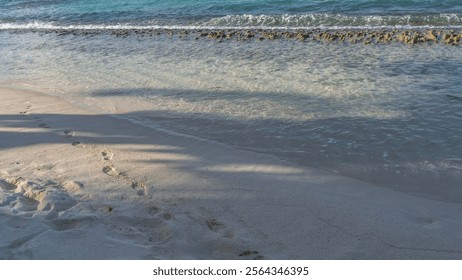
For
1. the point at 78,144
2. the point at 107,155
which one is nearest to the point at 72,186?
the point at 107,155

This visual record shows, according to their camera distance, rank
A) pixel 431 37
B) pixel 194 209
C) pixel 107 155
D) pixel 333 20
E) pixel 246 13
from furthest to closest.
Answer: pixel 246 13 < pixel 333 20 < pixel 431 37 < pixel 107 155 < pixel 194 209

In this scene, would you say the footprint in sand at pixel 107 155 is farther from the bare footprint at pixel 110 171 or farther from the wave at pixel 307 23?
the wave at pixel 307 23

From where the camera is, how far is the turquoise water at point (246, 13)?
15930 mm

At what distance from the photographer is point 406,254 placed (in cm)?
396

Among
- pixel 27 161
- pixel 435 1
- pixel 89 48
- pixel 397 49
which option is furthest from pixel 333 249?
pixel 435 1

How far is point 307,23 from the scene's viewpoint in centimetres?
1634

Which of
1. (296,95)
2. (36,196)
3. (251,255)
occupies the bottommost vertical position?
(251,255)

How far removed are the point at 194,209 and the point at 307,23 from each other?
1310 centimetres

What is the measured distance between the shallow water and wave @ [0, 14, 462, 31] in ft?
10.6

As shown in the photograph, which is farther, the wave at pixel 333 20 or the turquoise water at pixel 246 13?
the turquoise water at pixel 246 13

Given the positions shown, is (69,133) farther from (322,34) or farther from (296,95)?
(322,34)

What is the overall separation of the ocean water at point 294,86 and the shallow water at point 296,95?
3cm

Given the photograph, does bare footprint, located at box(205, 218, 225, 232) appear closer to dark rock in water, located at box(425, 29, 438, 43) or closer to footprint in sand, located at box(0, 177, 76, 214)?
footprint in sand, located at box(0, 177, 76, 214)

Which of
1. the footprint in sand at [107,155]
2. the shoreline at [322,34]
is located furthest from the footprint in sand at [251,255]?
the shoreline at [322,34]
